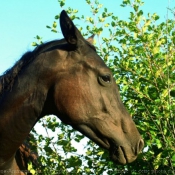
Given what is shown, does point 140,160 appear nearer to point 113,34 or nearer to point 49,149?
point 49,149

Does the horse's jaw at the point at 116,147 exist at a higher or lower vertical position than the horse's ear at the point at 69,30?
lower

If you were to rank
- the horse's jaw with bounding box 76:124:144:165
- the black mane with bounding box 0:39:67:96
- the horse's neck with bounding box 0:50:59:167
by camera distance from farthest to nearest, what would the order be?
the black mane with bounding box 0:39:67:96 < the horse's neck with bounding box 0:50:59:167 < the horse's jaw with bounding box 76:124:144:165

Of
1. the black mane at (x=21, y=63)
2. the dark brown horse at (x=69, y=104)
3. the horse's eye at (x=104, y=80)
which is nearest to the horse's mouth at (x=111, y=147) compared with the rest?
the dark brown horse at (x=69, y=104)

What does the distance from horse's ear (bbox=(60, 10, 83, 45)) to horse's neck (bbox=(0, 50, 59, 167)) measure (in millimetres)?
307

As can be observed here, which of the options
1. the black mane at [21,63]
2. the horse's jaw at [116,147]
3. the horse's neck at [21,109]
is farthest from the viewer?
the black mane at [21,63]

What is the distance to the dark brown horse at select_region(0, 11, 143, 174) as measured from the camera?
3.55m

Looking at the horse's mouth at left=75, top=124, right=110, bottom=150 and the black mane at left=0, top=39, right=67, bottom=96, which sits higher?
the black mane at left=0, top=39, right=67, bottom=96

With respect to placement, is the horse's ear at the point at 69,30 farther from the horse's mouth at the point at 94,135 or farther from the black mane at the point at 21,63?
the horse's mouth at the point at 94,135

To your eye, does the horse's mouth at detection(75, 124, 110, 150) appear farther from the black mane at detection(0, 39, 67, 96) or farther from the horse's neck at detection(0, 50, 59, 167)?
the black mane at detection(0, 39, 67, 96)

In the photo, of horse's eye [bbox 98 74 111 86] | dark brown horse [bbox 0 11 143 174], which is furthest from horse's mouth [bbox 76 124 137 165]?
horse's eye [bbox 98 74 111 86]

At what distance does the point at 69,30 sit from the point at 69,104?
644 millimetres

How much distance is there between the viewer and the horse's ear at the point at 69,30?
370 centimetres

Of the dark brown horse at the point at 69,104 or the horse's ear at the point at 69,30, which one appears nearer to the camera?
the dark brown horse at the point at 69,104

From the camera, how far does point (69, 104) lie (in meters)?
3.60
